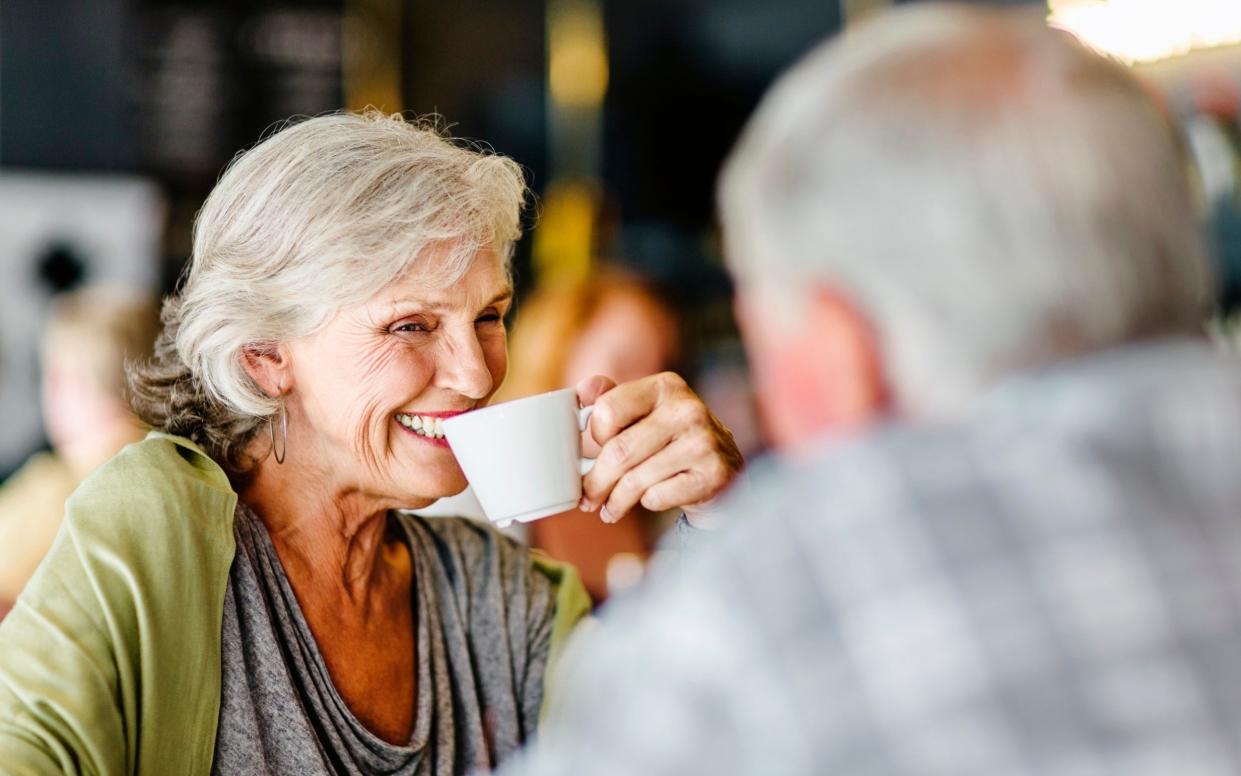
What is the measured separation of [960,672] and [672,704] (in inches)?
5.3

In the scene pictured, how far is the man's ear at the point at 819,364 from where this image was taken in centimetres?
69

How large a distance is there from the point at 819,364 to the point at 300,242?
71 centimetres

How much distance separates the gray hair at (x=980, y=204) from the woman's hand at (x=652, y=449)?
555mm

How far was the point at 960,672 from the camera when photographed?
0.57m

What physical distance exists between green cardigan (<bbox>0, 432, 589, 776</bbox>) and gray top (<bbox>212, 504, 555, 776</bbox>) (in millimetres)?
47

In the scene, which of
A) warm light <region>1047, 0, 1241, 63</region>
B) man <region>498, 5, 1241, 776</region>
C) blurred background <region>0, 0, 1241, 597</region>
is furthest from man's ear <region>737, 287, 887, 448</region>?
blurred background <region>0, 0, 1241, 597</region>

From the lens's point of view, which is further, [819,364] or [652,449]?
[652,449]

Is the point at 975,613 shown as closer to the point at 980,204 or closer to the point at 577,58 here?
the point at 980,204

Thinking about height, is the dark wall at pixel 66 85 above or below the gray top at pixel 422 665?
above

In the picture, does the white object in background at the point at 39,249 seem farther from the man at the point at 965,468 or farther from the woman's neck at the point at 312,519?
the man at the point at 965,468

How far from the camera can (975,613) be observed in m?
0.57

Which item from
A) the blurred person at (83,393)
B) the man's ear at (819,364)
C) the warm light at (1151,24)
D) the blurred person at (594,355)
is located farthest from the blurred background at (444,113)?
the man's ear at (819,364)

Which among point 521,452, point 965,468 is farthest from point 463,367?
point 965,468

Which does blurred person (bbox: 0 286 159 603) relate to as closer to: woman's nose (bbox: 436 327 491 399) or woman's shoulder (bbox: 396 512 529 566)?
woman's shoulder (bbox: 396 512 529 566)
